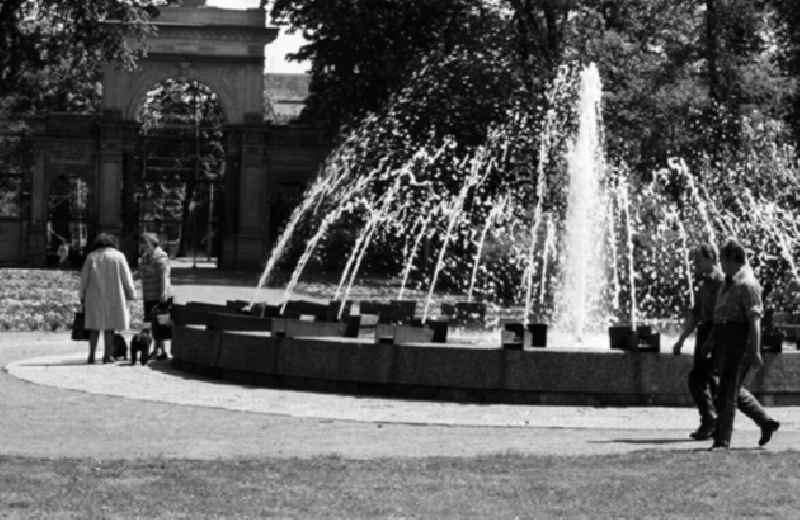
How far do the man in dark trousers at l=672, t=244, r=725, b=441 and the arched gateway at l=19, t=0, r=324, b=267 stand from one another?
37762 mm

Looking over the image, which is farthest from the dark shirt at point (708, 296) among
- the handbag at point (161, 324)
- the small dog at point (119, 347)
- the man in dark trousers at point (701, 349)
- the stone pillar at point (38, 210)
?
the stone pillar at point (38, 210)

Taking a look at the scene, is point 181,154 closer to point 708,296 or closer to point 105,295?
point 105,295

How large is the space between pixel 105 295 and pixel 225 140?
32596mm

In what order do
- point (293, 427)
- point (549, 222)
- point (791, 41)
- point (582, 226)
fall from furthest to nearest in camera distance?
point (791, 41) < point (549, 222) < point (582, 226) < point (293, 427)

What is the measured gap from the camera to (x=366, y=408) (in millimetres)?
15312

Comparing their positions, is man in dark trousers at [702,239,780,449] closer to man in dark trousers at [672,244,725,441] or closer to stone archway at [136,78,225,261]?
man in dark trousers at [672,244,725,441]

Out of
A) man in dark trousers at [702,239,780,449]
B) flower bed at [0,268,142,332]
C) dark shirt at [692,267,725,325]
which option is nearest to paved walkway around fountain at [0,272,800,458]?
man in dark trousers at [702,239,780,449]

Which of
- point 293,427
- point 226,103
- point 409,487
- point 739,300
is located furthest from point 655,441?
point 226,103

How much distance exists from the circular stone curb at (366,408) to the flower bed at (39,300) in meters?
9.22

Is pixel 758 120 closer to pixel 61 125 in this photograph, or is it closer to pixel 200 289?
pixel 200 289

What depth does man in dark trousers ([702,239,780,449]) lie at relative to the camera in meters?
12.7

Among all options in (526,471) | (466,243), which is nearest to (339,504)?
(526,471)

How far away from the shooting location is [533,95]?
141 feet

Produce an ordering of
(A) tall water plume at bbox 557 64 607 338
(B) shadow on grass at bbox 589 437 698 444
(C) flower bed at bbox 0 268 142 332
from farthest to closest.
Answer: (C) flower bed at bbox 0 268 142 332
(A) tall water plume at bbox 557 64 607 338
(B) shadow on grass at bbox 589 437 698 444
